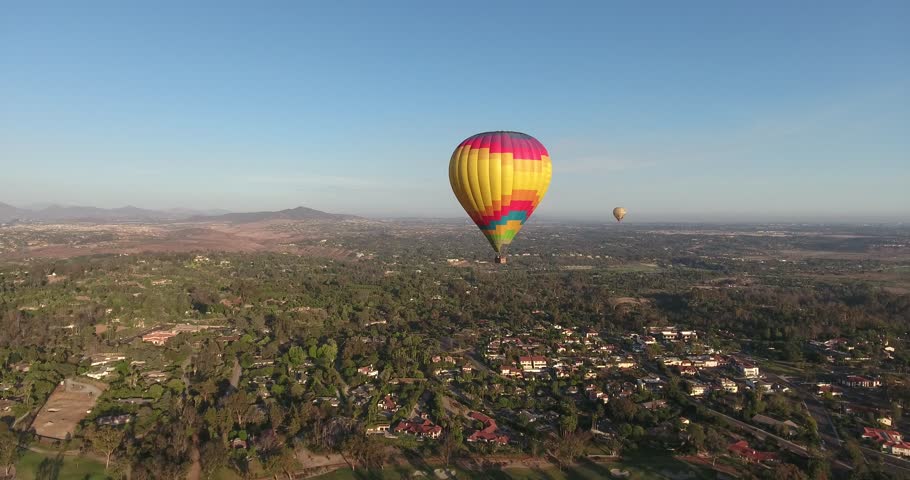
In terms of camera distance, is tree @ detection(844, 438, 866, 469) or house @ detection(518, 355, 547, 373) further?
house @ detection(518, 355, 547, 373)

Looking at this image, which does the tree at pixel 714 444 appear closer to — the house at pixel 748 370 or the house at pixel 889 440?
the house at pixel 889 440

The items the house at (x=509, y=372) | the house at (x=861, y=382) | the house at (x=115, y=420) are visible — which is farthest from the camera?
the house at (x=509, y=372)

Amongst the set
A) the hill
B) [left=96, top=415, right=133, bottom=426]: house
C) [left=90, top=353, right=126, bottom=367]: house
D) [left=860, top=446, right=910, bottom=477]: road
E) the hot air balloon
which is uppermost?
the hot air balloon

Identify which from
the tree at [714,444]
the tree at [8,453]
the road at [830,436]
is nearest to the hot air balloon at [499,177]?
the tree at [714,444]

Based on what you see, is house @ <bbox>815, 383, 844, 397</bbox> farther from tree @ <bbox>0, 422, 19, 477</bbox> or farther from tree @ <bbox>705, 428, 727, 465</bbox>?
tree @ <bbox>0, 422, 19, 477</bbox>

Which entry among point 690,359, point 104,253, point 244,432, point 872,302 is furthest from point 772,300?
point 104,253

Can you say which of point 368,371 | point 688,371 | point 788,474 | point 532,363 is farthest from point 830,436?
point 368,371

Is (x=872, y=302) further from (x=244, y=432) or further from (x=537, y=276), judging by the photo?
(x=244, y=432)

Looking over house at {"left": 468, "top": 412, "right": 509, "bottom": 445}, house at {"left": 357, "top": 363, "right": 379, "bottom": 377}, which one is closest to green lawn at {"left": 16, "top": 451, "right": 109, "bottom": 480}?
house at {"left": 357, "top": 363, "right": 379, "bottom": 377}
